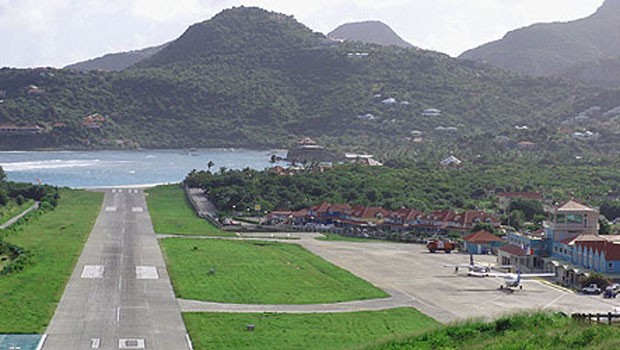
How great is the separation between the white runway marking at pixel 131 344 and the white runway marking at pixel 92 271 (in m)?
15.0

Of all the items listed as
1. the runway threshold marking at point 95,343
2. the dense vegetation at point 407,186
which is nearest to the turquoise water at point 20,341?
the runway threshold marking at point 95,343

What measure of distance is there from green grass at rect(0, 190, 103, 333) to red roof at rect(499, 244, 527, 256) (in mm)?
25624

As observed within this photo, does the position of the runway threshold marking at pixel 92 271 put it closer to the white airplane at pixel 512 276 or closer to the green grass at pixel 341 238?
the white airplane at pixel 512 276

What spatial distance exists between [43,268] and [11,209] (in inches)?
1397

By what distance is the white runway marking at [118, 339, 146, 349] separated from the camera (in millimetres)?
36344

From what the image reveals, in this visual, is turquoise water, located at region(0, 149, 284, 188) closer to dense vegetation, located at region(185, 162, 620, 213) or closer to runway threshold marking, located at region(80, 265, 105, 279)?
dense vegetation, located at region(185, 162, 620, 213)

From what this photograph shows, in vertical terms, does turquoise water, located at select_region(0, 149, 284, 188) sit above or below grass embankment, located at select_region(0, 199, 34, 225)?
above

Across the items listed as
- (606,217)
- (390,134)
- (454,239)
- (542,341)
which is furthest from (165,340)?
(390,134)

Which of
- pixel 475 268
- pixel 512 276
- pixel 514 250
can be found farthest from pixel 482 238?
pixel 512 276

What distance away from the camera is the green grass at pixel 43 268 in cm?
4084

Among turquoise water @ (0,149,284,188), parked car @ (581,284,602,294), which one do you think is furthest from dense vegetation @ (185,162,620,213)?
parked car @ (581,284,602,294)

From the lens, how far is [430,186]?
9919 cm

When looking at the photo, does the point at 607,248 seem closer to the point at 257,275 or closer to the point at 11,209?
the point at 257,275

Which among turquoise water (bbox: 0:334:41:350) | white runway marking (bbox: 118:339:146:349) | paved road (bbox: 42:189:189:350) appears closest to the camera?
turquoise water (bbox: 0:334:41:350)
